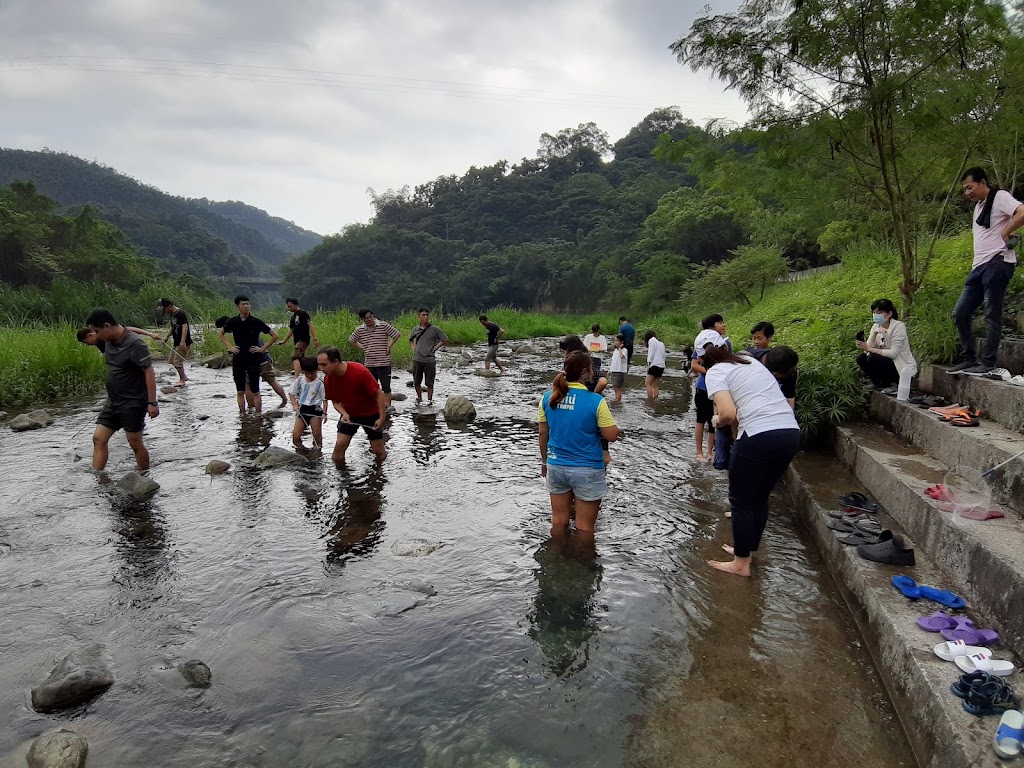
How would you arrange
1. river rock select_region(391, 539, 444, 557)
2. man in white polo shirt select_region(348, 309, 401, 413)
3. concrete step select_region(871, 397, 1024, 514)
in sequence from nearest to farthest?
concrete step select_region(871, 397, 1024, 514), river rock select_region(391, 539, 444, 557), man in white polo shirt select_region(348, 309, 401, 413)

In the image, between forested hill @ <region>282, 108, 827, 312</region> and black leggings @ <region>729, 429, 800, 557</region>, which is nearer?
black leggings @ <region>729, 429, 800, 557</region>

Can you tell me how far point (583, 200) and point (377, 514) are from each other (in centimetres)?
6633

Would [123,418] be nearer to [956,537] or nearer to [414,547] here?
[414,547]

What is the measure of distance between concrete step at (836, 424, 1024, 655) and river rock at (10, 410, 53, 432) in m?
12.1

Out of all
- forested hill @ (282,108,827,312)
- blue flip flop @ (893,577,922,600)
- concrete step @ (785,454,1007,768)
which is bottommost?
concrete step @ (785,454,1007,768)

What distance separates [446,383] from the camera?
50.5 feet

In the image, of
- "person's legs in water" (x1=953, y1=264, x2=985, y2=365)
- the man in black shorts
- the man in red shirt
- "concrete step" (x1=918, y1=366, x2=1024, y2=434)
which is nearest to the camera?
"concrete step" (x1=918, y1=366, x2=1024, y2=434)

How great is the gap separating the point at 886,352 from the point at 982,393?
115cm

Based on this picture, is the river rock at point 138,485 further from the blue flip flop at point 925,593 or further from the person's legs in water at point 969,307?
the person's legs in water at point 969,307

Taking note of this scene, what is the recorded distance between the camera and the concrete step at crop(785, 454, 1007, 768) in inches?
102

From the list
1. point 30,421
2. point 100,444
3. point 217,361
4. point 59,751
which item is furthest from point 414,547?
point 217,361

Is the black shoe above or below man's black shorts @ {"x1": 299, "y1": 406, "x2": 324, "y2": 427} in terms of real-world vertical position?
below

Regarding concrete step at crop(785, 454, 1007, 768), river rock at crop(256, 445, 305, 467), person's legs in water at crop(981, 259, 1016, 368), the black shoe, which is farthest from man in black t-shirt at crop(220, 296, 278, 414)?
person's legs in water at crop(981, 259, 1016, 368)

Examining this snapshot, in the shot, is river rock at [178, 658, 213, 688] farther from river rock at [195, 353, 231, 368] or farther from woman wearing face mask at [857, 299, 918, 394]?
river rock at [195, 353, 231, 368]
